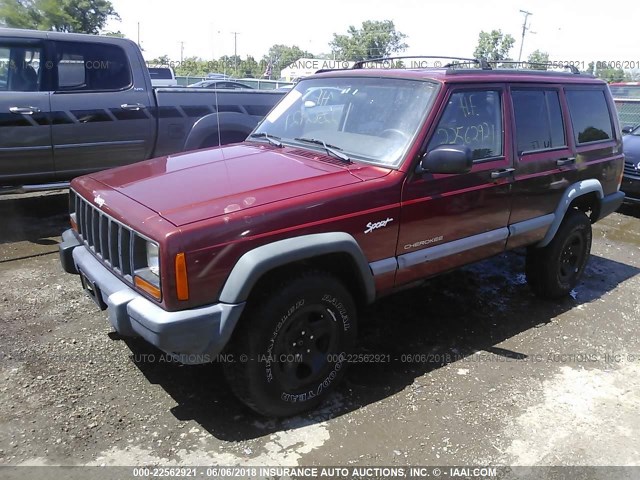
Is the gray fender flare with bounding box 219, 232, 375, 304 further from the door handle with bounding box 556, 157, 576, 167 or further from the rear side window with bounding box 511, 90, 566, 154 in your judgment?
the door handle with bounding box 556, 157, 576, 167

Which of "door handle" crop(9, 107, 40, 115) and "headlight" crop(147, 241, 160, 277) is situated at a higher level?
"door handle" crop(9, 107, 40, 115)

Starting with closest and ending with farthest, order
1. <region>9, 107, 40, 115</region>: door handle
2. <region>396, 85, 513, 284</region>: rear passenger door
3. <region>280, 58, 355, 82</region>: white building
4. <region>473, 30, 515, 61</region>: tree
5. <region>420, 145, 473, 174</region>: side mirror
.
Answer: <region>420, 145, 473, 174</region>: side mirror < <region>396, 85, 513, 284</region>: rear passenger door < <region>9, 107, 40, 115</region>: door handle < <region>280, 58, 355, 82</region>: white building < <region>473, 30, 515, 61</region>: tree

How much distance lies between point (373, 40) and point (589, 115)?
2612 inches

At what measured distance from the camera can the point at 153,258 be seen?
2.58m

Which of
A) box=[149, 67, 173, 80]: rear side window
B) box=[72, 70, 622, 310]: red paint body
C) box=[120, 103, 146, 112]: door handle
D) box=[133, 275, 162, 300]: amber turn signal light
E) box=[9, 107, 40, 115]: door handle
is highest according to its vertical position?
box=[149, 67, 173, 80]: rear side window

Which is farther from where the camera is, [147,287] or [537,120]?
[537,120]

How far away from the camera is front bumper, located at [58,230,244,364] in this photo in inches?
97.3

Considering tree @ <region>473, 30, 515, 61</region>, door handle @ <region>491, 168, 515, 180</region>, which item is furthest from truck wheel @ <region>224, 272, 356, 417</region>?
tree @ <region>473, 30, 515, 61</region>

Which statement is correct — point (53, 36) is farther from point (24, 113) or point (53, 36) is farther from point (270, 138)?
point (270, 138)

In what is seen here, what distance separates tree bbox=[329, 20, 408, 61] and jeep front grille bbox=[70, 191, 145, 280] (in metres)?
66.0

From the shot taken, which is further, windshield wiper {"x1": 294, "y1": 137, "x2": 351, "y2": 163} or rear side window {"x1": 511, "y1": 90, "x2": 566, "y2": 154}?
rear side window {"x1": 511, "y1": 90, "x2": 566, "y2": 154}

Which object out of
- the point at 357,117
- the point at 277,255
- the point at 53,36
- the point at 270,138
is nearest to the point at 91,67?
the point at 53,36

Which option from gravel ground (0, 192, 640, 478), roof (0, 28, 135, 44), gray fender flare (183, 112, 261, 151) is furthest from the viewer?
Answer: gray fender flare (183, 112, 261, 151)

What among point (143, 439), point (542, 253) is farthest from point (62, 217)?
point (542, 253)
